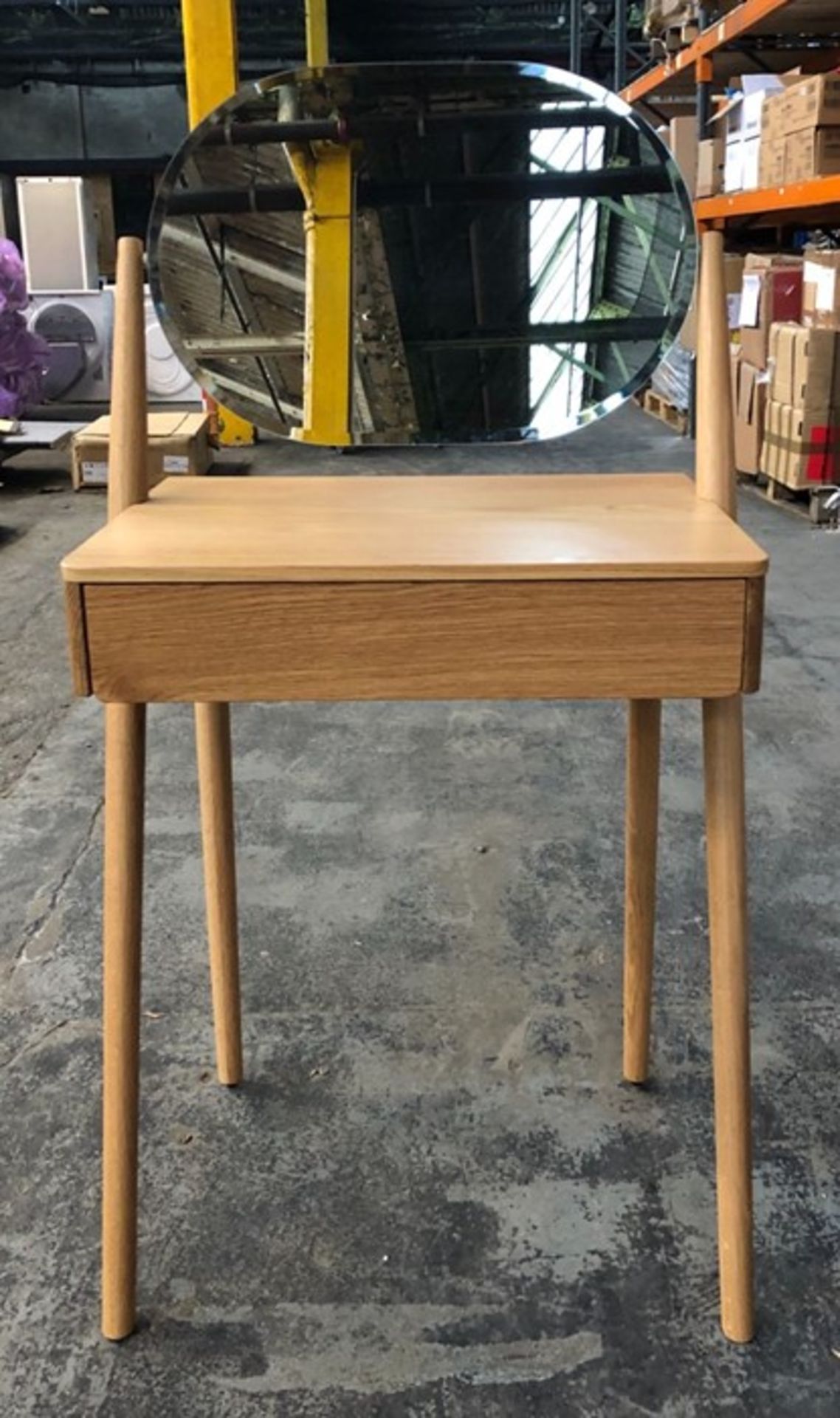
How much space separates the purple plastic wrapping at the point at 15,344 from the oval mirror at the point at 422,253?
12.5 ft

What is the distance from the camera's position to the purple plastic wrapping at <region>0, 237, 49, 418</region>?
14.6ft

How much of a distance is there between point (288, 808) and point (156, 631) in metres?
1.14

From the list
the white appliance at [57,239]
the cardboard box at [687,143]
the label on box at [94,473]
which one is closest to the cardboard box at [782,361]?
the cardboard box at [687,143]

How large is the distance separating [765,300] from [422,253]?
3.26 metres

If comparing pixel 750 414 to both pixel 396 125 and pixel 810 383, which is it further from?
pixel 396 125

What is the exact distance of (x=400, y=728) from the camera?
222cm

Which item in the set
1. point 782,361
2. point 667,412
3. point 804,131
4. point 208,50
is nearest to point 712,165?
point 667,412

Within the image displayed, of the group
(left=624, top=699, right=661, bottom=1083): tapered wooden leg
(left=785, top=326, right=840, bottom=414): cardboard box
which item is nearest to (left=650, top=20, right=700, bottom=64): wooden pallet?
(left=785, top=326, right=840, bottom=414): cardboard box

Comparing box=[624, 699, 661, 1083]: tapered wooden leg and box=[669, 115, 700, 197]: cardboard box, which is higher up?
box=[669, 115, 700, 197]: cardboard box

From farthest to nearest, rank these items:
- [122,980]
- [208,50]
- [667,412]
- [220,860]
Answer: [667,412] < [208,50] < [220,860] < [122,980]

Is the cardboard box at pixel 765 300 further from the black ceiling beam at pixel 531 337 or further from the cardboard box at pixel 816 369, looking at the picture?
the black ceiling beam at pixel 531 337

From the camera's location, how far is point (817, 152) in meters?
3.37

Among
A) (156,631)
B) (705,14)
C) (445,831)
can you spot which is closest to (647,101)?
(705,14)

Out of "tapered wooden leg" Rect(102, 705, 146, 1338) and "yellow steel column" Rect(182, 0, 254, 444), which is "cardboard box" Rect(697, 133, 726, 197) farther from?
"tapered wooden leg" Rect(102, 705, 146, 1338)
